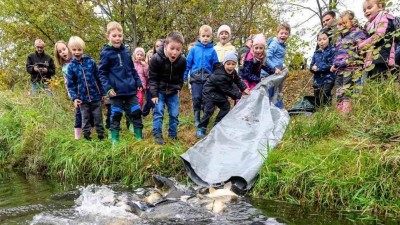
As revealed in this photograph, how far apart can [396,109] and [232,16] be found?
5.14 meters

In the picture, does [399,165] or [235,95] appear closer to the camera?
[399,165]

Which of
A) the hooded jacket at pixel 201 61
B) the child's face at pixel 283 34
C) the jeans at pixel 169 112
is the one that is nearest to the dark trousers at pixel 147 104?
the hooded jacket at pixel 201 61

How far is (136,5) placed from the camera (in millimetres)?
8281

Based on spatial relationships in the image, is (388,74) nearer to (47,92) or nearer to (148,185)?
(148,185)

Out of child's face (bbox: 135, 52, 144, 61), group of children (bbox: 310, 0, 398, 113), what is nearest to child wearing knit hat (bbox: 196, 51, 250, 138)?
group of children (bbox: 310, 0, 398, 113)

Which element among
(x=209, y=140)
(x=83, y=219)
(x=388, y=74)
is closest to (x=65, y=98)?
(x=209, y=140)

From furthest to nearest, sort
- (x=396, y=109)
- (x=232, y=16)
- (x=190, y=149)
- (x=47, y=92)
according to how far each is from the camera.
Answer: (x=232, y=16)
(x=47, y=92)
(x=190, y=149)
(x=396, y=109)

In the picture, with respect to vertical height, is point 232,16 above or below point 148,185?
above

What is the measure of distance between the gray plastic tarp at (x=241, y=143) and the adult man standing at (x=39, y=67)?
4.65 m

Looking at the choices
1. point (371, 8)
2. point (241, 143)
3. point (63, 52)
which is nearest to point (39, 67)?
point (63, 52)

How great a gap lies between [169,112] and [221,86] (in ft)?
2.80

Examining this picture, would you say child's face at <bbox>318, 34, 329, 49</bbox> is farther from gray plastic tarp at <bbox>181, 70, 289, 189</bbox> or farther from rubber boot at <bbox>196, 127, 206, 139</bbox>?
rubber boot at <bbox>196, 127, 206, 139</bbox>

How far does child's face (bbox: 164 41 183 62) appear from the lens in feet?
18.0

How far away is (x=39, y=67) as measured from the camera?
332 inches
